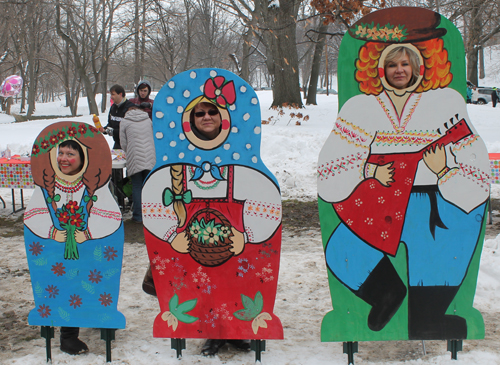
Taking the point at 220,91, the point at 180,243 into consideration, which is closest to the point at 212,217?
the point at 180,243

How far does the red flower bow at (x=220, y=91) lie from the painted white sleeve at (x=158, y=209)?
0.51m

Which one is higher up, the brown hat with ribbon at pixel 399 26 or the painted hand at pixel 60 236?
the brown hat with ribbon at pixel 399 26

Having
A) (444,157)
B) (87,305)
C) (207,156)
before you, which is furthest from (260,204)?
(87,305)

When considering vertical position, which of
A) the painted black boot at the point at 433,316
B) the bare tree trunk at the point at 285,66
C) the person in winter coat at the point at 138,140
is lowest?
the painted black boot at the point at 433,316

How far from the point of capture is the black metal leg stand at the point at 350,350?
8.86 feet

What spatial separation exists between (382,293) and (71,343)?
6.35 feet

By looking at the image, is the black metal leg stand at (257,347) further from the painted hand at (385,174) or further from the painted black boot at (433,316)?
the painted hand at (385,174)

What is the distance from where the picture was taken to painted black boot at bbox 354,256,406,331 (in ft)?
8.79

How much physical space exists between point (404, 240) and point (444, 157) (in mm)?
518

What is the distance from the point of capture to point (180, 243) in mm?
2734

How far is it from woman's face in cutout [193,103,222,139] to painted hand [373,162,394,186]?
0.94 meters

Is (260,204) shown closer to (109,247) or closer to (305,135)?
(109,247)

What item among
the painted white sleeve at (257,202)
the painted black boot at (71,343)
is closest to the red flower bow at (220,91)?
the painted white sleeve at (257,202)

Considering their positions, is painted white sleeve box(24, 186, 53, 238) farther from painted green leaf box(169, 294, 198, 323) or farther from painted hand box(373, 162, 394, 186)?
painted hand box(373, 162, 394, 186)
